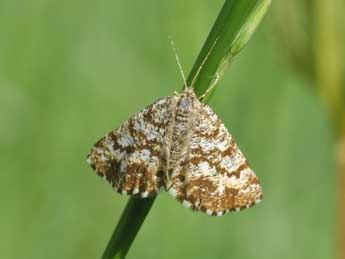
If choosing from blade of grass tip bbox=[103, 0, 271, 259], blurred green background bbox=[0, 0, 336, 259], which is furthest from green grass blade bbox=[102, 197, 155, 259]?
blurred green background bbox=[0, 0, 336, 259]

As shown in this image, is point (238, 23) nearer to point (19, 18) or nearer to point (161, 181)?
point (161, 181)

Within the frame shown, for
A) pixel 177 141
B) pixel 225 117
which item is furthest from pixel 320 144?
pixel 177 141

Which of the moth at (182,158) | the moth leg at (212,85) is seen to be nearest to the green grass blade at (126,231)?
the moth leg at (212,85)

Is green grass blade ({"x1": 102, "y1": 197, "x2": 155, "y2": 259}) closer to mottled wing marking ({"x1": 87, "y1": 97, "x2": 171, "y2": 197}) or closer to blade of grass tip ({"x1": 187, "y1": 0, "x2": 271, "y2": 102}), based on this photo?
blade of grass tip ({"x1": 187, "y1": 0, "x2": 271, "y2": 102})

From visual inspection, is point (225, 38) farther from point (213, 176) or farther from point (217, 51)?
point (213, 176)

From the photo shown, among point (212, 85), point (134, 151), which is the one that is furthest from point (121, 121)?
point (212, 85)

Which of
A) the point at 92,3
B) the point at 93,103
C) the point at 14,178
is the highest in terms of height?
the point at 92,3
